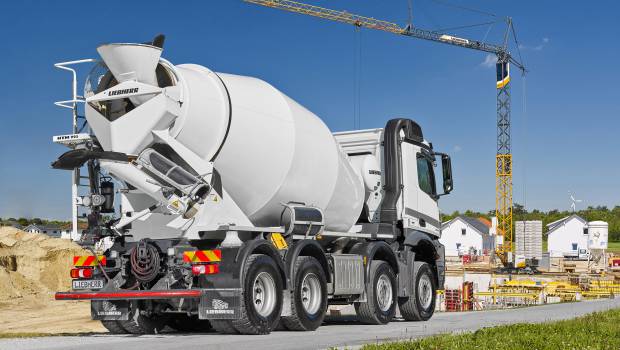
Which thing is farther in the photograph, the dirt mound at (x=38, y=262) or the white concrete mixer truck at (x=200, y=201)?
the dirt mound at (x=38, y=262)

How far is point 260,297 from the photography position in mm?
12984

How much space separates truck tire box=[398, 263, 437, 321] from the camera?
59.2 ft

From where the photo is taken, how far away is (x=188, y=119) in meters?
12.8

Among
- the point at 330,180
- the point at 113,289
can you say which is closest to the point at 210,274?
the point at 113,289

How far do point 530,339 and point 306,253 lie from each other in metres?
4.66

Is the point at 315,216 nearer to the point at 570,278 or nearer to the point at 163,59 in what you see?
the point at 163,59

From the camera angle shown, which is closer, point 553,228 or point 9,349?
point 9,349

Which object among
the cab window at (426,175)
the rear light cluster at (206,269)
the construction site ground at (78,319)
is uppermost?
the cab window at (426,175)

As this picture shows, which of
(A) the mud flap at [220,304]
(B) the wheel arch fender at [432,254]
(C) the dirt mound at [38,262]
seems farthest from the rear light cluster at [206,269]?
(C) the dirt mound at [38,262]

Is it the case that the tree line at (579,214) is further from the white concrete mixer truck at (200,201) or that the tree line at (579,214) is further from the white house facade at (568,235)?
the white concrete mixer truck at (200,201)

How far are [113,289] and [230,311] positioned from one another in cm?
223

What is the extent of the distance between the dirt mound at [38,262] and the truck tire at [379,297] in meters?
19.0

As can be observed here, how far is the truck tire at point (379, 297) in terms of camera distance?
16312 millimetres

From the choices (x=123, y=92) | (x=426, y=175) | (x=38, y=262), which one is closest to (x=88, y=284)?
(x=123, y=92)
